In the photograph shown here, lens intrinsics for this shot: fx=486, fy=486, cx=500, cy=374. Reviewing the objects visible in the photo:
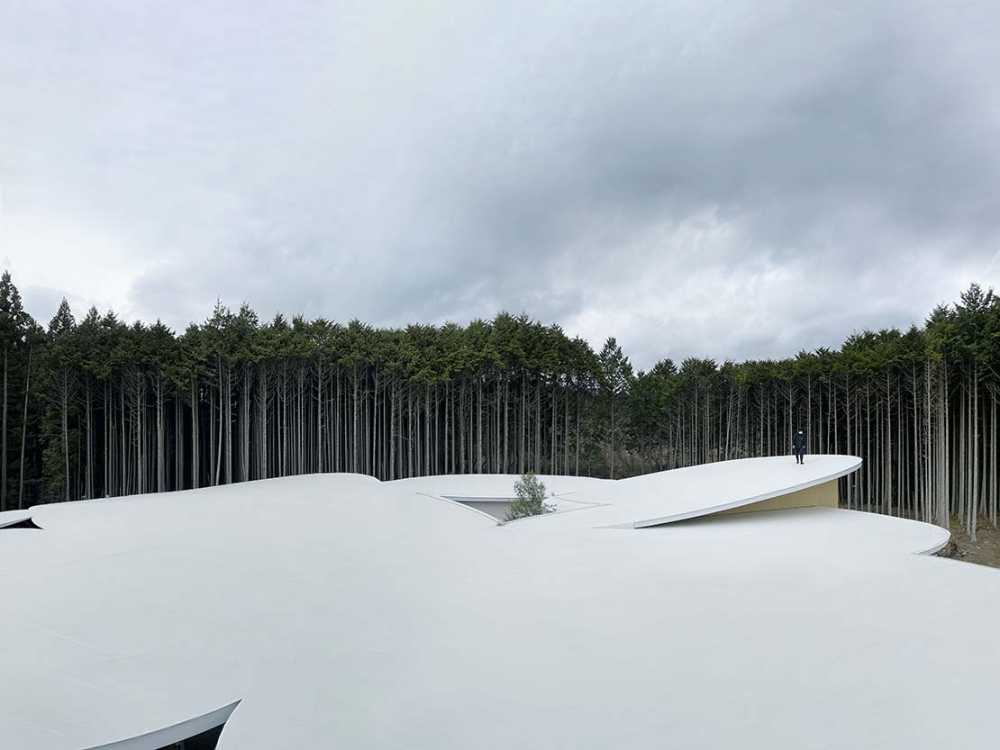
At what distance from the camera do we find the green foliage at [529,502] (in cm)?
1130

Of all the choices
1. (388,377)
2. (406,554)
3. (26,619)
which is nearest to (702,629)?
(406,554)

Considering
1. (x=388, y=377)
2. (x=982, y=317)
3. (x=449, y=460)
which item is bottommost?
(x=449, y=460)

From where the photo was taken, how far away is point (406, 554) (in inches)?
271

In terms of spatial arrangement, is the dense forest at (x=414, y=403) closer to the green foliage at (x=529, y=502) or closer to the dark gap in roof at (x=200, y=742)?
the green foliage at (x=529, y=502)

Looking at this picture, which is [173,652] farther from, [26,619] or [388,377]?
[388,377]

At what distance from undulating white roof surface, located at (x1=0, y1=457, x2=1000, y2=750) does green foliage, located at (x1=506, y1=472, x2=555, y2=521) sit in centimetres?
343

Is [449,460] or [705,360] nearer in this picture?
[449,460]

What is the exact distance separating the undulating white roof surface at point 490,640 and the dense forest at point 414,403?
1035cm

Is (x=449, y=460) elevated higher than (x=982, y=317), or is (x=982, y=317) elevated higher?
(x=982, y=317)

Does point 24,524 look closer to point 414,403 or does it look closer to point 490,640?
point 490,640

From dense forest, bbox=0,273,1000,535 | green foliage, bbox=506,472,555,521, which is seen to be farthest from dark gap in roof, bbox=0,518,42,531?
green foliage, bbox=506,472,555,521

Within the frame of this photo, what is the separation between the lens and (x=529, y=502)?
1134cm

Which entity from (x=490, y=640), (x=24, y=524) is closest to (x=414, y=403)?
(x=24, y=524)

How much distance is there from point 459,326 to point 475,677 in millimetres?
19166
